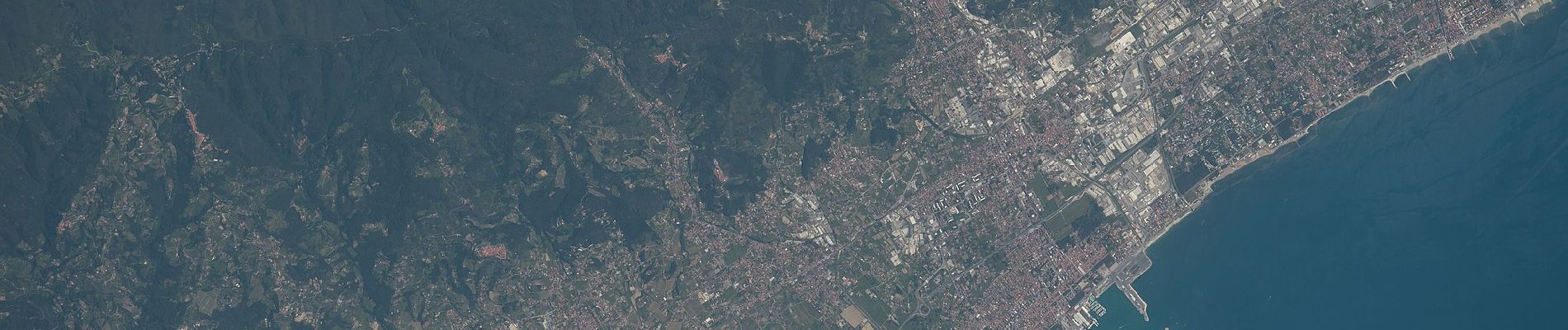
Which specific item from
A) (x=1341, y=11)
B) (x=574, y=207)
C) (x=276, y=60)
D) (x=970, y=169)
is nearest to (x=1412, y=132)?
(x=1341, y=11)

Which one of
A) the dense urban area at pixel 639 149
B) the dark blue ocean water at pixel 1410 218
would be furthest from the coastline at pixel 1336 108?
the dark blue ocean water at pixel 1410 218

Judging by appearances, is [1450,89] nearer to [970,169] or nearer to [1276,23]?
[1276,23]

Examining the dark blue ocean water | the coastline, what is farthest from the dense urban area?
the dark blue ocean water

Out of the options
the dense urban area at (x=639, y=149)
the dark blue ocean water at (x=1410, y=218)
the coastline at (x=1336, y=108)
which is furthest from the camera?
the dark blue ocean water at (x=1410, y=218)

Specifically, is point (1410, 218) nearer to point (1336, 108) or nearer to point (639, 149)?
point (1336, 108)

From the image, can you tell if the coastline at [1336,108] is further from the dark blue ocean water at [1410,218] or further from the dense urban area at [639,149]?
the dark blue ocean water at [1410,218]

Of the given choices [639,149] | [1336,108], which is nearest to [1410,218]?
[1336,108]

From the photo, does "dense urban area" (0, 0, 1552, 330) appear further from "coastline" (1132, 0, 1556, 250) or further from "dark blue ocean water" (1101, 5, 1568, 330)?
"dark blue ocean water" (1101, 5, 1568, 330)
